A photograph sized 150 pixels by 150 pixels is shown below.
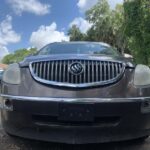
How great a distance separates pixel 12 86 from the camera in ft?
12.8

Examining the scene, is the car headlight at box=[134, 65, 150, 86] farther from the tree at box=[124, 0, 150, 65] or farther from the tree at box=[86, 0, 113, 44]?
the tree at box=[86, 0, 113, 44]

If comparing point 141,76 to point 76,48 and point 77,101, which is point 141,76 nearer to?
point 77,101

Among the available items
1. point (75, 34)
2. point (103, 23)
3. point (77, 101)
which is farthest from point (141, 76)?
point (75, 34)

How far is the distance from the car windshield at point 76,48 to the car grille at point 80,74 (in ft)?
4.03

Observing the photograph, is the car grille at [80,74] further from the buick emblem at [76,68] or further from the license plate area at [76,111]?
the license plate area at [76,111]

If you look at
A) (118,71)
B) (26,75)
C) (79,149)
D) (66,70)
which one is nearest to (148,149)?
(79,149)

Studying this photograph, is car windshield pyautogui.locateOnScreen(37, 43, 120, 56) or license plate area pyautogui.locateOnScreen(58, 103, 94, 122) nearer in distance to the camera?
license plate area pyautogui.locateOnScreen(58, 103, 94, 122)

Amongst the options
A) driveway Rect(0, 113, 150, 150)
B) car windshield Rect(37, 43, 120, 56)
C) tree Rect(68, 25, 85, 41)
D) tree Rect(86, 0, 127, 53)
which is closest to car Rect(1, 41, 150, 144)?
driveway Rect(0, 113, 150, 150)

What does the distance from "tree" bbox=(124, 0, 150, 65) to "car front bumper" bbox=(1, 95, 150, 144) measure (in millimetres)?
13502

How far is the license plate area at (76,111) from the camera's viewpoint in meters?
3.61

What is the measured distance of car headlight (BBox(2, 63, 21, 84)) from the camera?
12.9 ft

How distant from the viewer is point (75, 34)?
5788 centimetres

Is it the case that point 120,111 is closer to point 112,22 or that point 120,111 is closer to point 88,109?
point 88,109

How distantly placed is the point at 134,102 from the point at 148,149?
2.76 feet
